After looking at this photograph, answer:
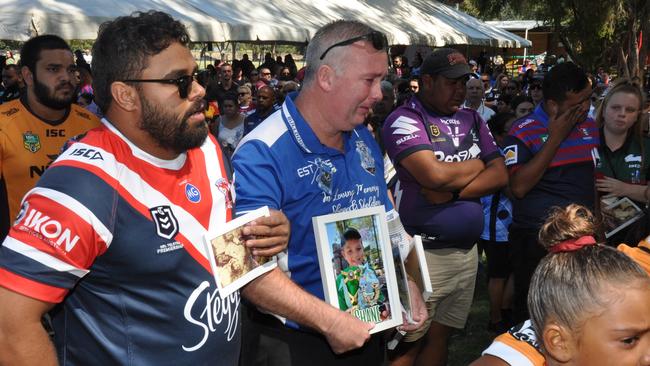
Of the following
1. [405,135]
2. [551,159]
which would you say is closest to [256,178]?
[405,135]

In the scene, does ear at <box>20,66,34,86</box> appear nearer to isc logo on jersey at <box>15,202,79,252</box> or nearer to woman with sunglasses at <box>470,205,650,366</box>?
isc logo on jersey at <box>15,202,79,252</box>

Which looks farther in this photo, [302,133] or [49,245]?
[302,133]

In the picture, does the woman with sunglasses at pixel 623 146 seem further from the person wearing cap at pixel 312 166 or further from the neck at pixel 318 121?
the neck at pixel 318 121

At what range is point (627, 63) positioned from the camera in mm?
20031

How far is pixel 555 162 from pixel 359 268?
246 centimetres

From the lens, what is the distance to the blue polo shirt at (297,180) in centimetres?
254

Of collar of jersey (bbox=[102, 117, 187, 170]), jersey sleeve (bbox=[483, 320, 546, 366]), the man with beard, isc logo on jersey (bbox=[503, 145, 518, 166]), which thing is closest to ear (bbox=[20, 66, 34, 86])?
the man with beard

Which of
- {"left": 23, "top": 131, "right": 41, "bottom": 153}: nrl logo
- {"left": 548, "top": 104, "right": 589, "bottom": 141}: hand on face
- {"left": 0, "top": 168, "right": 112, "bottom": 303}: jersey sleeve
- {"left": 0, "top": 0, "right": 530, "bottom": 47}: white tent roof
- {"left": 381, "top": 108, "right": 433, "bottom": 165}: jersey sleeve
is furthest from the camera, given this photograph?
{"left": 0, "top": 0, "right": 530, "bottom": 47}: white tent roof

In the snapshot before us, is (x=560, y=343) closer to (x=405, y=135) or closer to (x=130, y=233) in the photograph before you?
(x=130, y=233)

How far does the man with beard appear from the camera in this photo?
395 centimetres

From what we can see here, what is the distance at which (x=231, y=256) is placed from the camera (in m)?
2.16

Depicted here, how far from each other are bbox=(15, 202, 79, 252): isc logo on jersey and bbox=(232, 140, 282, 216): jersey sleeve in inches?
29.3

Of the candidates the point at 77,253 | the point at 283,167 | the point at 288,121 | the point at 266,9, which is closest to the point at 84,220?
the point at 77,253

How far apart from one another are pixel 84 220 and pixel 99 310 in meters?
0.32
